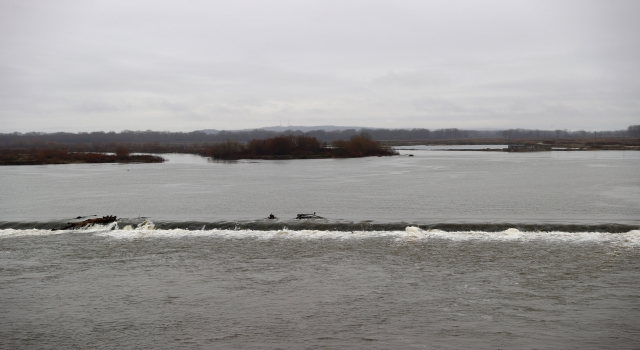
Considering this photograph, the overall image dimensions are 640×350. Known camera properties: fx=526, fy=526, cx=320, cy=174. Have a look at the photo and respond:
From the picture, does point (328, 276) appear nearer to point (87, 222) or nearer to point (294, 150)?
point (87, 222)

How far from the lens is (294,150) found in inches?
3814

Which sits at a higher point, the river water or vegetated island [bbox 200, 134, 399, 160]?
vegetated island [bbox 200, 134, 399, 160]

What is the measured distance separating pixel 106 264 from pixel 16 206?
56.5 ft

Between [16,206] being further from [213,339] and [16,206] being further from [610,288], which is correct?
[610,288]

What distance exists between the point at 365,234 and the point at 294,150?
7729 cm

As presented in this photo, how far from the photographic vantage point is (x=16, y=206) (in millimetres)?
29609

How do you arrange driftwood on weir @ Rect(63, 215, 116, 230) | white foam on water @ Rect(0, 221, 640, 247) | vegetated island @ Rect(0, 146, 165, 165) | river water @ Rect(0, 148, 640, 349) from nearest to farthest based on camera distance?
river water @ Rect(0, 148, 640, 349), white foam on water @ Rect(0, 221, 640, 247), driftwood on weir @ Rect(63, 215, 116, 230), vegetated island @ Rect(0, 146, 165, 165)

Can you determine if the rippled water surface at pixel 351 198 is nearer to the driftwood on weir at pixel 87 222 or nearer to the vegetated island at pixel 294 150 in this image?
the driftwood on weir at pixel 87 222

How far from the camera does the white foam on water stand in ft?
61.5

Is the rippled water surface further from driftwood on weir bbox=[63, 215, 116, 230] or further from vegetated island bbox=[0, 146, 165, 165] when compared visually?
vegetated island bbox=[0, 146, 165, 165]

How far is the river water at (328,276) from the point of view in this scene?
1041cm

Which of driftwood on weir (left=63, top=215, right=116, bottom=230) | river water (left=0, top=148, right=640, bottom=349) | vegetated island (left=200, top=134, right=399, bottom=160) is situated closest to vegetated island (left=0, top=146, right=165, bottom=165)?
vegetated island (left=200, top=134, right=399, bottom=160)

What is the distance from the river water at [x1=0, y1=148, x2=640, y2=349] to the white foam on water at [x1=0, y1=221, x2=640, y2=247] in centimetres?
8

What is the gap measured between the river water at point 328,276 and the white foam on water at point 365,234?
0.08m
